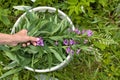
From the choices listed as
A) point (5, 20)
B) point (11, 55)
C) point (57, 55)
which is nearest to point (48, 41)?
point (57, 55)

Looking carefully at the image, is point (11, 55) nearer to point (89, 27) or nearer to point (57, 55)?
point (57, 55)

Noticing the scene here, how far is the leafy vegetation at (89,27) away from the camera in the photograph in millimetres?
1798

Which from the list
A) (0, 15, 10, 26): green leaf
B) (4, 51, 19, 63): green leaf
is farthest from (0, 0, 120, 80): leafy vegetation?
(4, 51, 19, 63): green leaf

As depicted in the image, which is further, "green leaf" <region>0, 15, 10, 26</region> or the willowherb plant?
"green leaf" <region>0, 15, 10, 26</region>

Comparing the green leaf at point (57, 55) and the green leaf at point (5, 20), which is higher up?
the green leaf at point (5, 20)

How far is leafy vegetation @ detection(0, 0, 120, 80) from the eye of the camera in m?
1.80

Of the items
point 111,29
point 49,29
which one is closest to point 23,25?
point 49,29

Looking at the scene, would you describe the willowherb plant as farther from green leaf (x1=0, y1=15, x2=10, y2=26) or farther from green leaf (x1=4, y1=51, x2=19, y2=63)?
green leaf (x1=0, y1=15, x2=10, y2=26)

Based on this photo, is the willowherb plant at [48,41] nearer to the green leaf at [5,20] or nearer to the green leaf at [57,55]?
the green leaf at [57,55]

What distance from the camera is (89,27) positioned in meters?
1.87

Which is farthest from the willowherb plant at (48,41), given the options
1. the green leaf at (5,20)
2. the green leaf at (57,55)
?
the green leaf at (5,20)

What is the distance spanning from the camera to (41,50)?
1547mm

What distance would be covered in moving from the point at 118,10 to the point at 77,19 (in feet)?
0.83

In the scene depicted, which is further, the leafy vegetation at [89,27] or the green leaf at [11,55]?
the leafy vegetation at [89,27]
